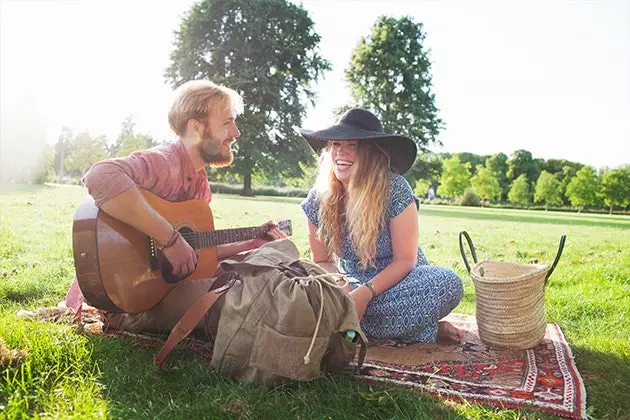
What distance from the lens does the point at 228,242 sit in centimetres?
367

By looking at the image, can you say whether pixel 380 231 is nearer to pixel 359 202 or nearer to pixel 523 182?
pixel 359 202

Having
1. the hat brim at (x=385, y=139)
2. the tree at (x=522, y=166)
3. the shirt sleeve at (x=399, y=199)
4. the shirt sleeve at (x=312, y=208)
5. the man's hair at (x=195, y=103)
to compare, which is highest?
the tree at (x=522, y=166)

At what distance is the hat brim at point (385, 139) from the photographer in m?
3.27

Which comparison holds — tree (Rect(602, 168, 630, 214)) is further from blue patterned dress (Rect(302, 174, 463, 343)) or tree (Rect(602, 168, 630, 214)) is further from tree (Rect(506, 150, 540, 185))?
blue patterned dress (Rect(302, 174, 463, 343))

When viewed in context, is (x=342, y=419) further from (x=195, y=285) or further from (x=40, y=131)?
(x=40, y=131)

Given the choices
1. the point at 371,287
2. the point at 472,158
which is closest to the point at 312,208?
the point at 371,287

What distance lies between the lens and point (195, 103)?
355cm

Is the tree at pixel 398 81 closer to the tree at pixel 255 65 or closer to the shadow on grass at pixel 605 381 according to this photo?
the tree at pixel 255 65

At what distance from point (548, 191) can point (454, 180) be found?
11207 millimetres

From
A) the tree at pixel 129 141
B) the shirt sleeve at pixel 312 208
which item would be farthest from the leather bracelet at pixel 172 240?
the tree at pixel 129 141

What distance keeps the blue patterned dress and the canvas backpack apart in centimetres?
75

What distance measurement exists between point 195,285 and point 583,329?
3055 mm

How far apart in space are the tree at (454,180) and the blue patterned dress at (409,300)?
63325 millimetres

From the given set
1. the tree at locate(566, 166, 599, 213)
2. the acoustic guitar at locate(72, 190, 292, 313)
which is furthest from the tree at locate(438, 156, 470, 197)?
the acoustic guitar at locate(72, 190, 292, 313)
